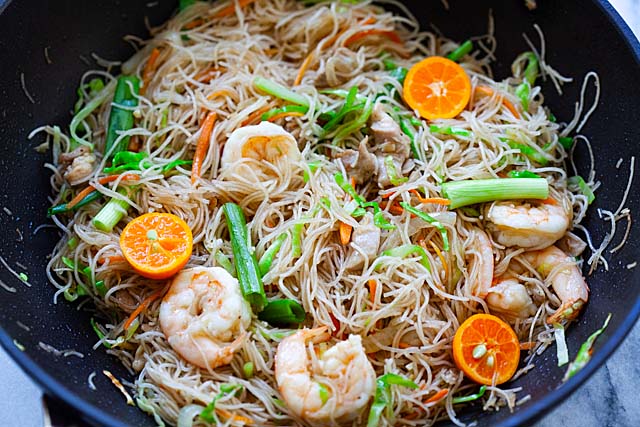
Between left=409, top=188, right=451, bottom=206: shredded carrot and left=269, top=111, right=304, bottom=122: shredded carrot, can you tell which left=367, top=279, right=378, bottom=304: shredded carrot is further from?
left=269, top=111, right=304, bottom=122: shredded carrot

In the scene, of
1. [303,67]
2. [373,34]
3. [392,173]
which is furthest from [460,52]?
[392,173]

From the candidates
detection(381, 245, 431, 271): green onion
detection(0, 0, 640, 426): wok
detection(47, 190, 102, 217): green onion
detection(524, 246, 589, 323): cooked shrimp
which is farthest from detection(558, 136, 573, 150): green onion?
detection(47, 190, 102, 217): green onion

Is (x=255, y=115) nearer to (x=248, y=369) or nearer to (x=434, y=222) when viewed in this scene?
(x=434, y=222)

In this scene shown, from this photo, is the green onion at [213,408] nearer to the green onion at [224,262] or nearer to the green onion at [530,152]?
the green onion at [224,262]

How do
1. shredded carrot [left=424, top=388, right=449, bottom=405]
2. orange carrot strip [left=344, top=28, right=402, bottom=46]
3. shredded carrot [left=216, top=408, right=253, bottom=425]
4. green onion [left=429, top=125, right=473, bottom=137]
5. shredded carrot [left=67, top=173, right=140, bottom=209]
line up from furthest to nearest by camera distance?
orange carrot strip [left=344, top=28, right=402, bottom=46]
green onion [left=429, top=125, right=473, bottom=137]
shredded carrot [left=67, top=173, right=140, bottom=209]
shredded carrot [left=424, top=388, right=449, bottom=405]
shredded carrot [left=216, top=408, right=253, bottom=425]

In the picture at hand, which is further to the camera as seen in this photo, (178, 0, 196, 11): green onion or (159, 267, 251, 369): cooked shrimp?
(178, 0, 196, 11): green onion
